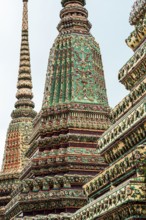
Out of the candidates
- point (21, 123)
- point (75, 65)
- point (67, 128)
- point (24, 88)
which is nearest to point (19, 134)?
point (21, 123)

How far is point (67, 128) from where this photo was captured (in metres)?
26.4

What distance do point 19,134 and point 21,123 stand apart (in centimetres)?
91

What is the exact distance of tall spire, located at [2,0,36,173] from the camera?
131 feet

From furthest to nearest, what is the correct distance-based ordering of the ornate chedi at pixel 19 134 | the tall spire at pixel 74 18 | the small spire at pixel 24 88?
the small spire at pixel 24 88 → the ornate chedi at pixel 19 134 → the tall spire at pixel 74 18

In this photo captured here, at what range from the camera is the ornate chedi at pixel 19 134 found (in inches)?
1532

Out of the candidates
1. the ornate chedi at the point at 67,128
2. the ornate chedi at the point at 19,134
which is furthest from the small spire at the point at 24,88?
the ornate chedi at the point at 67,128

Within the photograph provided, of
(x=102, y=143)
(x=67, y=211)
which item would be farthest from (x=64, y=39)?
(x=102, y=143)

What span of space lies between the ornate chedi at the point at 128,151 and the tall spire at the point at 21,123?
24006 millimetres

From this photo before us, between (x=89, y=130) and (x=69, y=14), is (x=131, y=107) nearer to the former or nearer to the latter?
(x=89, y=130)

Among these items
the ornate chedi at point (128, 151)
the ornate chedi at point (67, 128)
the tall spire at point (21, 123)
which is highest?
the tall spire at point (21, 123)

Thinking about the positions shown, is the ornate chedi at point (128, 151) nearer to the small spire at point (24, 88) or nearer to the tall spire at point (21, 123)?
the tall spire at point (21, 123)

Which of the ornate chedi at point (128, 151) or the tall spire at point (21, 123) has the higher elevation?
the tall spire at point (21, 123)

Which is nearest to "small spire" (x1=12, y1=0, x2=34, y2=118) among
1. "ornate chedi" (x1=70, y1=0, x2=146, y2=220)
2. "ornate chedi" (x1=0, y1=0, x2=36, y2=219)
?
"ornate chedi" (x1=0, y1=0, x2=36, y2=219)

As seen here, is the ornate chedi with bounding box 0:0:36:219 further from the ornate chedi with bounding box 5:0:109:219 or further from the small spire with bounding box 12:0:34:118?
the ornate chedi with bounding box 5:0:109:219
